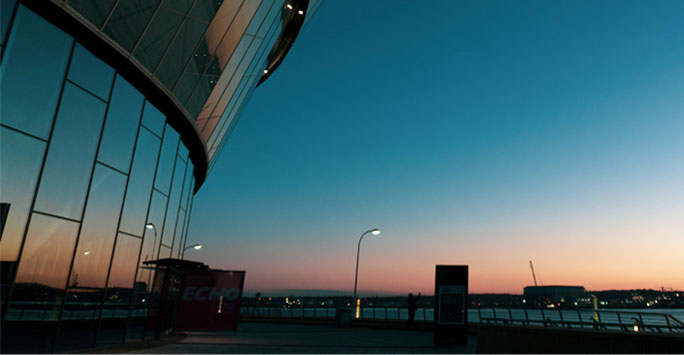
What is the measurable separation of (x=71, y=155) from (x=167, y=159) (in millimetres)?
5154

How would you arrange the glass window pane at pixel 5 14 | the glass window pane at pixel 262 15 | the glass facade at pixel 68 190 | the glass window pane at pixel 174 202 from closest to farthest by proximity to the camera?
the glass window pane at pixel 5 14, the glass facade at pixel 68 190, the glass window pane at pixel 262 15, the glass window pane at pixel 174 202

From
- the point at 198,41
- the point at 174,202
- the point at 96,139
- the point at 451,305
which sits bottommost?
the point at 451,305

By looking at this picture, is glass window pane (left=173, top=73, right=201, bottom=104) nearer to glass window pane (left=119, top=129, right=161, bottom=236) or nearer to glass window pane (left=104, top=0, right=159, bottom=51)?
glass window pane (left=119, top=129, right=161, bottom=236)

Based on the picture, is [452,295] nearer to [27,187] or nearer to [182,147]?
[182,147]

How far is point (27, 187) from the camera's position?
916 centimetres

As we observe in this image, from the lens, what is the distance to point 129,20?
1072cm

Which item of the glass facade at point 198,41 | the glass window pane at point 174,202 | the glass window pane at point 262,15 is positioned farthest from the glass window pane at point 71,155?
the glass window pane at point 262,15

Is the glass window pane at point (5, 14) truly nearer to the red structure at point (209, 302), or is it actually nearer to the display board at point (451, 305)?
the red structure at point (209, 302)

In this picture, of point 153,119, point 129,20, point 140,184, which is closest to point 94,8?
point 129,20

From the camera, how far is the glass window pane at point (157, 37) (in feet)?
36.7

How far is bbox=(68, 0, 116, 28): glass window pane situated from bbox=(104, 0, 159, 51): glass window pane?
164mm

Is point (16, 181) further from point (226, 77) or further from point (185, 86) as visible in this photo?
point (226, 77)

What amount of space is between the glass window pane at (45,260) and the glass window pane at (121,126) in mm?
2206

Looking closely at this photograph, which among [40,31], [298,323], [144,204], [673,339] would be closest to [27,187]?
[40,31]
